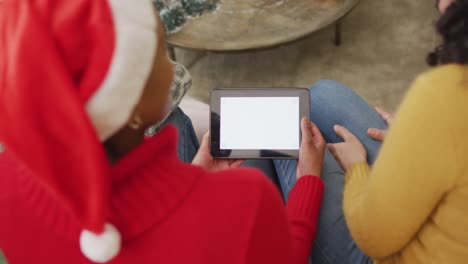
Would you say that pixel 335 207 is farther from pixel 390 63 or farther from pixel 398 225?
pixel 390 63

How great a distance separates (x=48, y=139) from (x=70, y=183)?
0.05 meters

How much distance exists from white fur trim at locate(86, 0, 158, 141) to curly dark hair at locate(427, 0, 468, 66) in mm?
355

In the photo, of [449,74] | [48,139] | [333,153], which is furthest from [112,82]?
[333,153]

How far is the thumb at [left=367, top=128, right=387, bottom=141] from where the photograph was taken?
1.02 meters

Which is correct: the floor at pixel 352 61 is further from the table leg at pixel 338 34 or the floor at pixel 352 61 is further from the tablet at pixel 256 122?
the tablet at pixel 256 122

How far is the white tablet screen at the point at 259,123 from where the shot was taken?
996 millimetres

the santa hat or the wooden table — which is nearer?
the santa hat

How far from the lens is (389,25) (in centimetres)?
197

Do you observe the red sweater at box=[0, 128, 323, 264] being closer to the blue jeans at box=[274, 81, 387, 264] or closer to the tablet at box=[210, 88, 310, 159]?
the blue jeans at box=[274, 81, 387, 264]

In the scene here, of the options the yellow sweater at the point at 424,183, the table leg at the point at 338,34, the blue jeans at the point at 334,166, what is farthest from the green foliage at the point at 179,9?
the yellow sweater at the point at 424,183

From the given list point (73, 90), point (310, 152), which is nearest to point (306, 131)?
point (310, 152)

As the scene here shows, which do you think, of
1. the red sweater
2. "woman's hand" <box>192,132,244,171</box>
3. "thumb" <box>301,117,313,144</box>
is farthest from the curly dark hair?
"woman's hand" <box>192,132,244,171</box>

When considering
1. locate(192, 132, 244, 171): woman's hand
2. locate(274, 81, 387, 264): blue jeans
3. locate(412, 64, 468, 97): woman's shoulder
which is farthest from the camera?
locate(192, 132, 244, 171): woman's hand

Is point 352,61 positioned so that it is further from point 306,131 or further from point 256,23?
point 306,131
